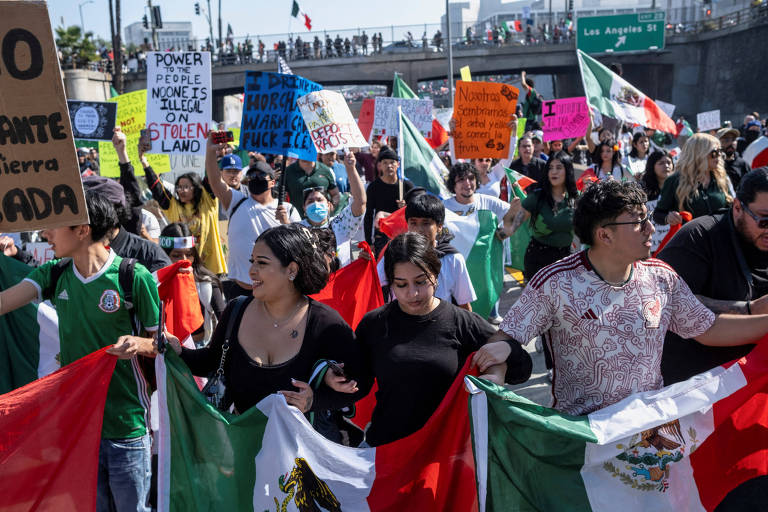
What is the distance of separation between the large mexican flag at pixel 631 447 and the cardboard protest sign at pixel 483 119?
254 inches

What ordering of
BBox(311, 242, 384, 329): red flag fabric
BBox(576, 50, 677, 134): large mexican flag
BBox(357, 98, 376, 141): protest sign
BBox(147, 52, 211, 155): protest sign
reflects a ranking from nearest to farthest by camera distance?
BBox(311, 242, 384, 329): red flag fabric < BBox(147, 52, 211, 155): protest sign < BBox(576, 50, 677, 134): large mexican flag < BBox(357, 98, 376, 141): protest sign

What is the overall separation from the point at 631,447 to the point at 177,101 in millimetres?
5620

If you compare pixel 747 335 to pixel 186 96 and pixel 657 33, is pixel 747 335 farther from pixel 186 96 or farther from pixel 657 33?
pixel 657 33

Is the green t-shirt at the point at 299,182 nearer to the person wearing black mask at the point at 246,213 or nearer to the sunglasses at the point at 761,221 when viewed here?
the person wearing black mask at the point at 246,213

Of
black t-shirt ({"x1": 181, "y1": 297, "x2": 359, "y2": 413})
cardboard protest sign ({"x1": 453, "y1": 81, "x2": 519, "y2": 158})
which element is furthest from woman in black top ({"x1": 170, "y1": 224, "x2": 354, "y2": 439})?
cardboard protest sign ({"x1": 453, "y1": 81, "x2": 519, "y2": 158})

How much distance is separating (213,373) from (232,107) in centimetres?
5201

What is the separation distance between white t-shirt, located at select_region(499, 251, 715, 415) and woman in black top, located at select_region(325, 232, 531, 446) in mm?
272

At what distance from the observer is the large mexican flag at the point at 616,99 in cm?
943

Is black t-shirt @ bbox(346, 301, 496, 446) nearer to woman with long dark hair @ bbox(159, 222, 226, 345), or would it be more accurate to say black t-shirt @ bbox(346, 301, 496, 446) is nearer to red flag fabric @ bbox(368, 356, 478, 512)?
red flag fabric @ bbox(368, 356, 478, 512)

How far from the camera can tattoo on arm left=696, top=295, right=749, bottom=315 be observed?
313 centimetres

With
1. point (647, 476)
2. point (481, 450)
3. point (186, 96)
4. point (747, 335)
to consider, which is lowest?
point (647, 476)

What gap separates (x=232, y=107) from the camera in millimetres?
52844

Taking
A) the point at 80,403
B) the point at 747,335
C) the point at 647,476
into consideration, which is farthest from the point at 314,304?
the point at 747,335

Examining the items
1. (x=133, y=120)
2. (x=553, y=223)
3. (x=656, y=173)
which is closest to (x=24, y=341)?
(x=553, y=223)
